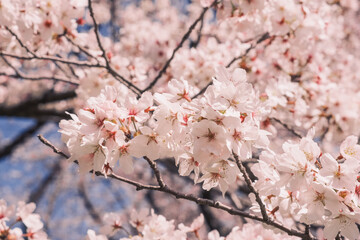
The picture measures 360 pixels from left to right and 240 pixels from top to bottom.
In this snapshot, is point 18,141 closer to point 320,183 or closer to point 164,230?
point 164,230

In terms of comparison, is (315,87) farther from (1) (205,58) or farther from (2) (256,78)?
(1) (205,58)

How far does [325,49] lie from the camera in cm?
376

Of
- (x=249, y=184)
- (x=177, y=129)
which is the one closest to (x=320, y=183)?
(x=249, y=184)

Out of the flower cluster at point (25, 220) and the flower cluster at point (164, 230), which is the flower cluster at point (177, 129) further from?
the flower cluster at point (25, 220)

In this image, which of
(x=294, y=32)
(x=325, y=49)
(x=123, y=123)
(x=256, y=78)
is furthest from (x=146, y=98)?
(x=325, y=49)

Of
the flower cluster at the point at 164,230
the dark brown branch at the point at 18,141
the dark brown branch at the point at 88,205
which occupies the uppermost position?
the flower cluster at the point at 164,230

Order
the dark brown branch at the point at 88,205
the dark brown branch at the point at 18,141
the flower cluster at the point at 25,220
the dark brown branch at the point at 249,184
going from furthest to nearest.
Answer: the dark brown branch at the point at 88,205, the dark brown branch at the point at 18,141, the flower cluster at the point at 25,220, the dark brown branch at the point at 249,184

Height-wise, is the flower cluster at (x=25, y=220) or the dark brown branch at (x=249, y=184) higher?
the dark brown branch at (x=249, y=184)

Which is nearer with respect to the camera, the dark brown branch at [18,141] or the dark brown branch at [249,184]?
the dark brown branch at [249,184]

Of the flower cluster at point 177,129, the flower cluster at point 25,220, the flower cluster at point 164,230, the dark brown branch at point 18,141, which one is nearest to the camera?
the flower cluster at point 177,129

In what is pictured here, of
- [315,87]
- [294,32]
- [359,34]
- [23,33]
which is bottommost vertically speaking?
[359,34]

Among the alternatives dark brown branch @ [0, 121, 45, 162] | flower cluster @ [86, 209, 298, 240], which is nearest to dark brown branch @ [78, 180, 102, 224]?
dark brown branch @ [0, 121, 45, 162]

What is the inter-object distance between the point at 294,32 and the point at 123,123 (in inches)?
77.0

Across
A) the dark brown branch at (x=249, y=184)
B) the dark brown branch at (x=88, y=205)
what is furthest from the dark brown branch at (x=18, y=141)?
the dark brown branch at (x=249, y=184)
